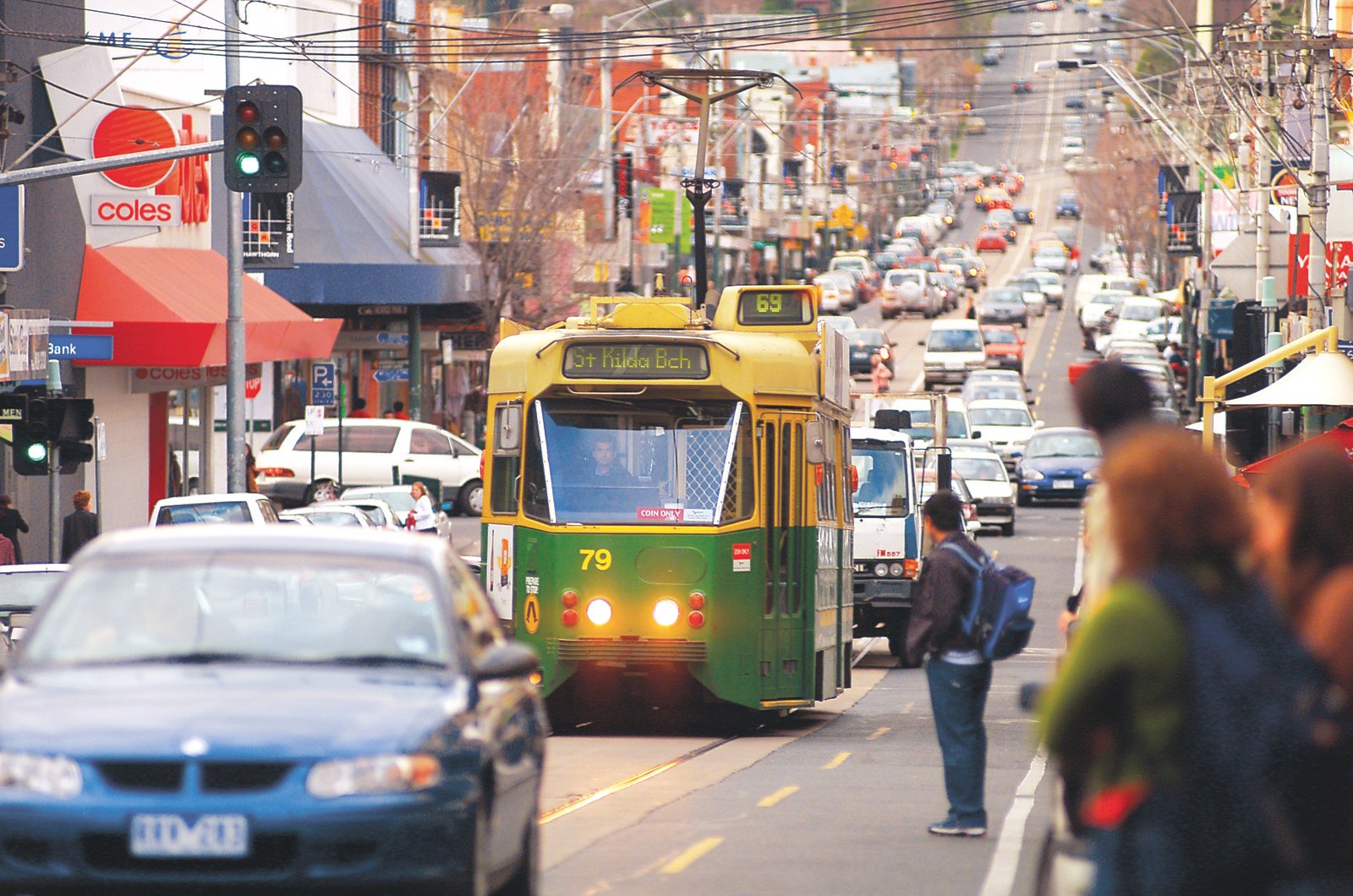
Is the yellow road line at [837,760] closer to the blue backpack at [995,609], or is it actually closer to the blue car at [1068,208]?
the blue backpack at [995,609]

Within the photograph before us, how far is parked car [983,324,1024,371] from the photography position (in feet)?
214

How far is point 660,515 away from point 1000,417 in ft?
116

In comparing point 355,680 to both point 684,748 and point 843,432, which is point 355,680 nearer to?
point 684,748

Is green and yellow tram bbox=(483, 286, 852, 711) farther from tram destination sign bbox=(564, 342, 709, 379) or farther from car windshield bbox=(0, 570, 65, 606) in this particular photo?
car windshield bbox=(0, 570, 65, 606)

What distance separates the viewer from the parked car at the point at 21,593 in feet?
53.8

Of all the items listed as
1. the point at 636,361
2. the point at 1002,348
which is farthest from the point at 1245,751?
the point at 1002,348

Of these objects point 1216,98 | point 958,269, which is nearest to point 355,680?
point 1216,98

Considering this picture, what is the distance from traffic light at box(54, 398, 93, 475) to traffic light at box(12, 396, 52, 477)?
0.23m

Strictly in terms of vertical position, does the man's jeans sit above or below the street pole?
below

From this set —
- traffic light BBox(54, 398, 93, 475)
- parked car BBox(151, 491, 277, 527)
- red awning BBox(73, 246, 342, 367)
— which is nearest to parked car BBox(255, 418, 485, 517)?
red awning BBox(73, 246, 342, 367)

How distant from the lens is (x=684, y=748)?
14.9 m

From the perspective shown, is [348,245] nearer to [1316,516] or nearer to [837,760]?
[837,760]

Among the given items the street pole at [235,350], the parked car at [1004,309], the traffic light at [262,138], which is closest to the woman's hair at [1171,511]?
the traffic light at [262,138]

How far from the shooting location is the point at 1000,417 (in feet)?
163
